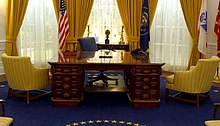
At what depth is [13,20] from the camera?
779cm

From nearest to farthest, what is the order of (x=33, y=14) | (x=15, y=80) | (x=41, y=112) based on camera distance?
1. (x=41, y=112)
2. (x=15, y=80)
3. (x=33, y=14)

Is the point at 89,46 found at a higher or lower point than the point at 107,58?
higher

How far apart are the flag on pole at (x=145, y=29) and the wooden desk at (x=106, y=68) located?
8.29ft

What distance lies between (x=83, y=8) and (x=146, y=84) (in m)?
3.60

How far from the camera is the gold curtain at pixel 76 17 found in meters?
8.22

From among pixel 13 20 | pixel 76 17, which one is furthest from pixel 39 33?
pixel 76 17

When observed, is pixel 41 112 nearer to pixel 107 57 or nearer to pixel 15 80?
pixel 15 80

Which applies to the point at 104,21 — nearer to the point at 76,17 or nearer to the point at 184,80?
the point at 76,17

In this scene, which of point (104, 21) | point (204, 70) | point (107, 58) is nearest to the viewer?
point (204, 70)

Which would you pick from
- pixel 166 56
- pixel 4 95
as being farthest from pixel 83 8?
pixel 4 95

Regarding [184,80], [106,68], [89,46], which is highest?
[89,46]

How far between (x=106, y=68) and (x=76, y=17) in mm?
3198

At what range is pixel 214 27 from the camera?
7551 mm

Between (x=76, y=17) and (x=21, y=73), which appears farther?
(x=76, y=17)
